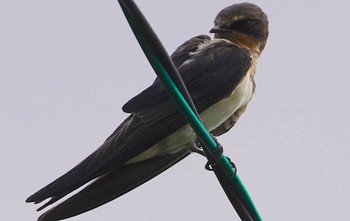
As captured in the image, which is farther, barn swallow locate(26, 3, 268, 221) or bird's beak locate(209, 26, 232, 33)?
bird's beak locate(209, 26, 232, 33)

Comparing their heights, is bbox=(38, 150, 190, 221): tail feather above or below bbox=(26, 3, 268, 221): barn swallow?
below

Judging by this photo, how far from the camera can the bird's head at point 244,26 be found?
5.27m

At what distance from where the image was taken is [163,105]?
14.3 feet

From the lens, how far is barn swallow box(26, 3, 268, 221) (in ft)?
13.4

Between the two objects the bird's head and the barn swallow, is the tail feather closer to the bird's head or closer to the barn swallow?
the barn swallow

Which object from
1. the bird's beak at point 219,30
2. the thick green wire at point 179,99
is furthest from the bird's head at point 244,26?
the thick green wire at point 179,99

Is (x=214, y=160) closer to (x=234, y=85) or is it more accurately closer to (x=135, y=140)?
(x=135, y=140)

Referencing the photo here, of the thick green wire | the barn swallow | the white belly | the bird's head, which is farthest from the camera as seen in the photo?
the bird's head

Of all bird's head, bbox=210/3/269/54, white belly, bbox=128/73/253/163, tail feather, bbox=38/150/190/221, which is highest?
bird's head, bbox=210/3/269/54

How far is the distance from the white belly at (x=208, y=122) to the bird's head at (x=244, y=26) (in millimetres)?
548

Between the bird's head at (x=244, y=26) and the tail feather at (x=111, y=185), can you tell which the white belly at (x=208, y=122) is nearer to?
the tail feather at (x=111, y=185)

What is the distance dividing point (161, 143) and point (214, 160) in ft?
4.83

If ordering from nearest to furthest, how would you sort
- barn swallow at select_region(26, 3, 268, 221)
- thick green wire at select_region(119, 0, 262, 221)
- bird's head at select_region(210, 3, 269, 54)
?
thick green wire at select_region(119, 0, 262, 221)
barn swallow at select_region(26, 3, 268, 221)
bird's head at select_region(210, 3, 269, 54)

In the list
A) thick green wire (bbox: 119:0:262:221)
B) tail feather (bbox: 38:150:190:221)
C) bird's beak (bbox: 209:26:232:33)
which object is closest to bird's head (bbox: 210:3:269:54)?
bird's beak (bbox: 209:26:232:33)
